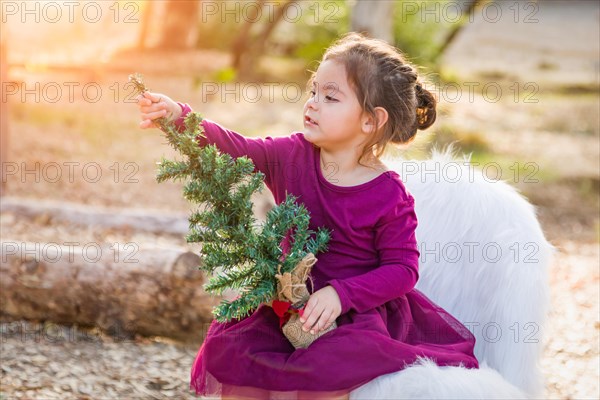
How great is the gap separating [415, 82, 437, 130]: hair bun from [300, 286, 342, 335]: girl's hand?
2.05 ft

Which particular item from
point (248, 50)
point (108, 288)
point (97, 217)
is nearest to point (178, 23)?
point (248, 50)

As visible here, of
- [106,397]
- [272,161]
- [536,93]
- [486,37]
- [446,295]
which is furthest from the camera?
[486,37]

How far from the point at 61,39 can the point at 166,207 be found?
2924mm

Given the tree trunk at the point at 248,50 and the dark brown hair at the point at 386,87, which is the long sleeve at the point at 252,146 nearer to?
the dark brown hair at the point at 386,87

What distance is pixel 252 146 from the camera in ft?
7.16

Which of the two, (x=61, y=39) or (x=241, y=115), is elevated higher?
(x=61, y=39)

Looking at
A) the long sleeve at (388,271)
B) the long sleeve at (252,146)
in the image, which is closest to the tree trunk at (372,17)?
the long sleeve at (252,146)

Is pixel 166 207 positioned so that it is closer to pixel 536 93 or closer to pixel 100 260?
pixel 100 260

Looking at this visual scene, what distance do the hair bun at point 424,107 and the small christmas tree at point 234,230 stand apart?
22.0 inches

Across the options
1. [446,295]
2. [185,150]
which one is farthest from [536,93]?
[185,150]

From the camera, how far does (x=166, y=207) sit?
5508 millimetres

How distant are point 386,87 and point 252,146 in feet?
1.40

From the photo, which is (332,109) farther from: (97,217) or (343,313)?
(97,217)

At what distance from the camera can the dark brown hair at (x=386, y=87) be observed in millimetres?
2074
